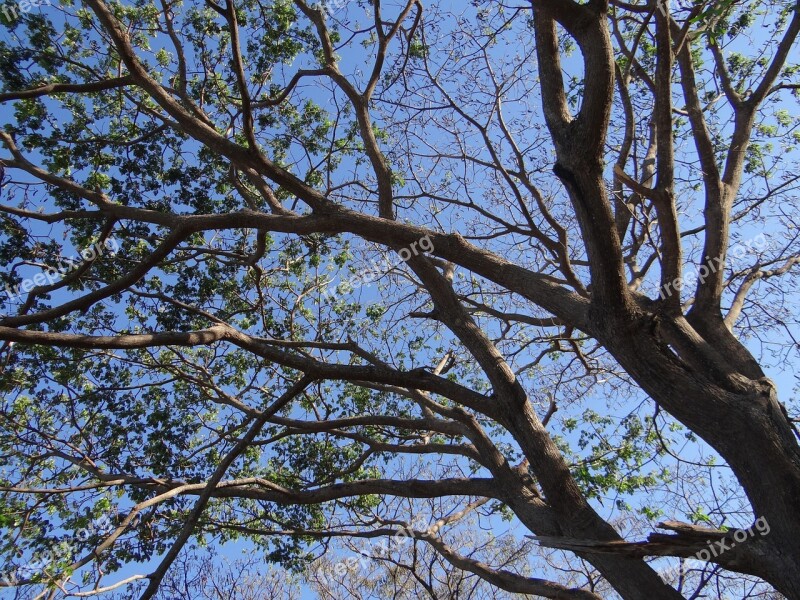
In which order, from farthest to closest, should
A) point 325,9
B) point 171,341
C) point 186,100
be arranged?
1. point 325,9
2. point 186,100
3. point 171,341

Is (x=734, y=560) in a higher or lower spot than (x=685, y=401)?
lower

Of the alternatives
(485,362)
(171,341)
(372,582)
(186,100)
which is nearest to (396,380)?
(485,362)

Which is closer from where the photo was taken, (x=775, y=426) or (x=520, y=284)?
(x=775, y=426)

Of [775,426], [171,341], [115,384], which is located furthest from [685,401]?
[115,384]

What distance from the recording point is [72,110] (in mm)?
7316

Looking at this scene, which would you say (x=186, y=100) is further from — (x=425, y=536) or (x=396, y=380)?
(x=425, y=536)

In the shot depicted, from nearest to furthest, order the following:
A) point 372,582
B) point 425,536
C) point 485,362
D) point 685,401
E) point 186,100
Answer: point 685,401, point 485,362, point 425,536, point 186,100, point 372,582

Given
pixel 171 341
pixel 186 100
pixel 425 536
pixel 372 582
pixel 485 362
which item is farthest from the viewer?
pixel 372 582

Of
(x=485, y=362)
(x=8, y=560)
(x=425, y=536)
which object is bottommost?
(x=8, y=560)

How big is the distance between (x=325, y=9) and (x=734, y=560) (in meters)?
6.91

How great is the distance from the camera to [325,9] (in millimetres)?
7191

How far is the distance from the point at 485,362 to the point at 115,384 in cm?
501

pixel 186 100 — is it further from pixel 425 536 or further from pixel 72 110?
pixel 425 536

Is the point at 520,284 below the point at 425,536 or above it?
above
